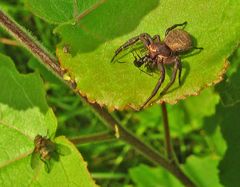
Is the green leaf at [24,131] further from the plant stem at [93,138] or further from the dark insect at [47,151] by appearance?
the plant stem at [93,138]

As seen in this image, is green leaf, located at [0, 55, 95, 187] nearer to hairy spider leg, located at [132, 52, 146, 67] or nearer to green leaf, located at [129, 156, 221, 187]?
hairy spider leg, located at [132, 52, 146, 67]

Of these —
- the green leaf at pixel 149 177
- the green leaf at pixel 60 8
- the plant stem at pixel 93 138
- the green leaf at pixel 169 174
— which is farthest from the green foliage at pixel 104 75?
the green leaf at pixel 149 177

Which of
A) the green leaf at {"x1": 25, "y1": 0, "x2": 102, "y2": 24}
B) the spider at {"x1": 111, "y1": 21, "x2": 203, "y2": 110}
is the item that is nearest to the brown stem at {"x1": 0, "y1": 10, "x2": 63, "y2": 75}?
the green leaf at {"x1": 25, "y1": 0, "x2": 102, "y2": 24}

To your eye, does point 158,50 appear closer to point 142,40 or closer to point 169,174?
point 142,40

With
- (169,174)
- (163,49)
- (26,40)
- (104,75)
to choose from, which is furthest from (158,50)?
(169,174)

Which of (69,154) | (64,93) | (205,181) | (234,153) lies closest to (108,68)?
(69,154)
